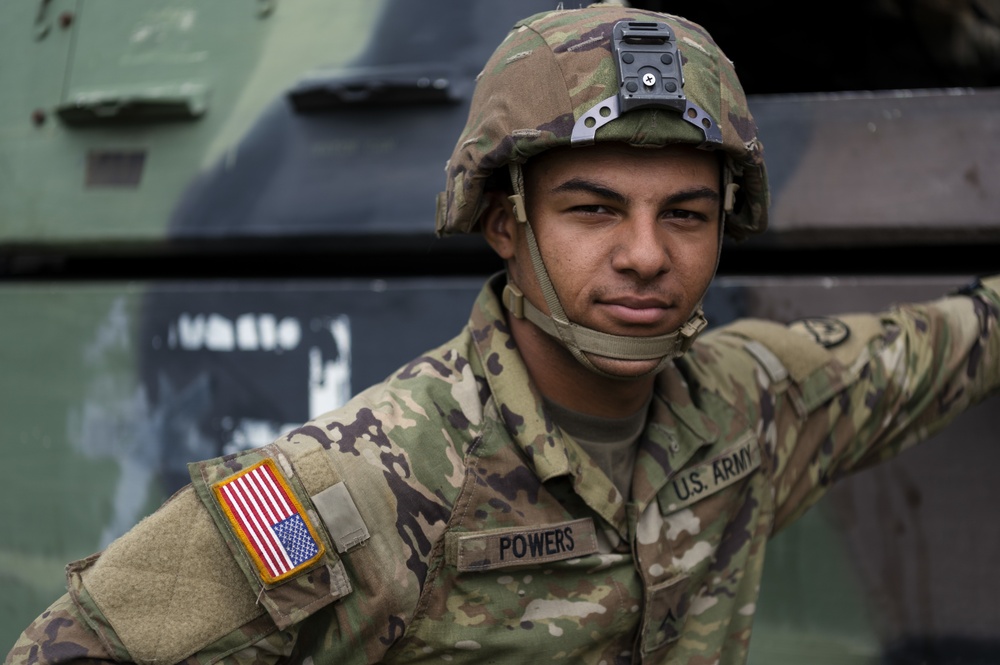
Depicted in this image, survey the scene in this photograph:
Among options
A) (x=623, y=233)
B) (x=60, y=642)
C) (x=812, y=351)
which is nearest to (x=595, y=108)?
(x=623, y=233)

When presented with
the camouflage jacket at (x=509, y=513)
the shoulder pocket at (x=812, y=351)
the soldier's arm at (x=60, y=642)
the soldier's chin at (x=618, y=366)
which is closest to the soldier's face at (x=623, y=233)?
the soldier's chin at (x=618, y=366)

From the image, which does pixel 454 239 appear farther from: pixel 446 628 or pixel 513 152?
pixel 446 628

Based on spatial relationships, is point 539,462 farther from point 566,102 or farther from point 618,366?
point 566,102

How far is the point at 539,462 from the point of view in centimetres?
136

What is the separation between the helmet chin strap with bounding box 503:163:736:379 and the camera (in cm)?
134

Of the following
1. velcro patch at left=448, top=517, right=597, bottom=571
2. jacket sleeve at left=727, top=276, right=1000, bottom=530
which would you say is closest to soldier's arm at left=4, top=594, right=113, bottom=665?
velcro patch at left=448, top=517, right=597, bottom=571

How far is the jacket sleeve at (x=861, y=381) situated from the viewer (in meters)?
1.64

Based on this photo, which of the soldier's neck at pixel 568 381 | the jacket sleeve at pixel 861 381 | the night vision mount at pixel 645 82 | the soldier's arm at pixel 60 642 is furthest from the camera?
the jacket sleeve at pixel 861 381

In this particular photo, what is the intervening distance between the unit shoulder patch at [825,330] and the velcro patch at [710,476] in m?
0.23

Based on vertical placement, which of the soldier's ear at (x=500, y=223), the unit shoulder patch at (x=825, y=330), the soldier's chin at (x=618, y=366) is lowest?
the unit shoulder patch at (x=825, y=330)

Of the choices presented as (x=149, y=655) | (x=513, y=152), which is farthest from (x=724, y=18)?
(x=149, y=655)

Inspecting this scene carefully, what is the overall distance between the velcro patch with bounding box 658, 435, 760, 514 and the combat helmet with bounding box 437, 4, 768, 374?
19 centimetres

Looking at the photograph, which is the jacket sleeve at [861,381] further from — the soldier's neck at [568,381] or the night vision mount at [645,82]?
the night vision mount at [645,82]

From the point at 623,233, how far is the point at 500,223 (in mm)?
210
